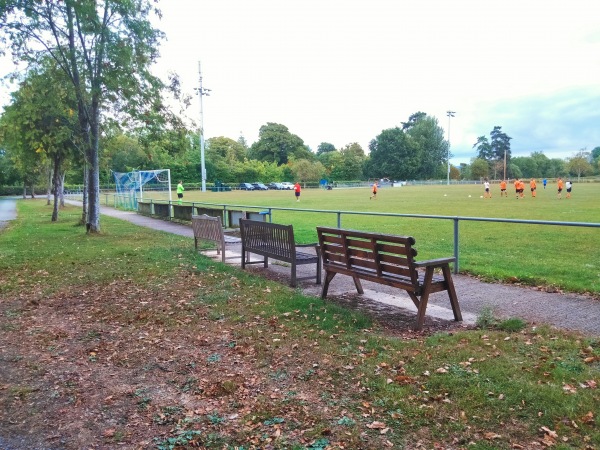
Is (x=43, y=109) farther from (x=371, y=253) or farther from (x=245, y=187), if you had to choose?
(x=245, y=187)

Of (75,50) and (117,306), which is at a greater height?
(75,50)

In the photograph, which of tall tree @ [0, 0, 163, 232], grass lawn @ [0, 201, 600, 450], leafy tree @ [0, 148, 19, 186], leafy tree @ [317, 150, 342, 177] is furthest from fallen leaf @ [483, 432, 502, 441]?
leafy tree @ [317, 150, 342, 177]

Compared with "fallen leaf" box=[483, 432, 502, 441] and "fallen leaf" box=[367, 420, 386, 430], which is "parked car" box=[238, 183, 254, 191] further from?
Answer: "fallen leaf" box=[483, 432, 502, 441]

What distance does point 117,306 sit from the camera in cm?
661

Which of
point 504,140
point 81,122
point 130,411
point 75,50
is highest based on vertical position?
point 504,140

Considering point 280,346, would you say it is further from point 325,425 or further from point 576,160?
point 576,160

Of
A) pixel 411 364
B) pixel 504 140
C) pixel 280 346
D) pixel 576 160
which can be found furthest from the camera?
pixel 504 140

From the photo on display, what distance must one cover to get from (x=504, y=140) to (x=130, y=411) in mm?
150359

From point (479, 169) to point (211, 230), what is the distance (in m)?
120

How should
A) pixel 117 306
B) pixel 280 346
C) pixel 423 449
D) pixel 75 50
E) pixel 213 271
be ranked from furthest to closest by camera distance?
pixel 75 50, pixel 213 271, pixel 117 306, pixel 280 346, pixel 423 449

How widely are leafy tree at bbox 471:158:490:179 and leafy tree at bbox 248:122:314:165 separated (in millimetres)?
41522

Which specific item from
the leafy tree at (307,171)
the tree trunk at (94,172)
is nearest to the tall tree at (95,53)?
the tree trunk at (94,172)

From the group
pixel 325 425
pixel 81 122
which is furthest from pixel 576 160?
pixel 325 425

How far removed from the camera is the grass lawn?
314 cm
